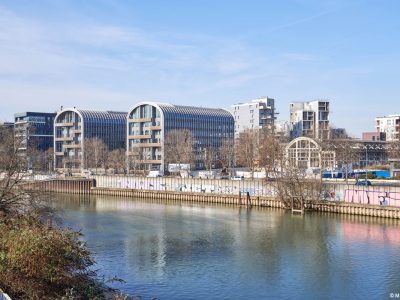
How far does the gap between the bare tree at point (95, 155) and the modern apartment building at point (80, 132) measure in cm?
872

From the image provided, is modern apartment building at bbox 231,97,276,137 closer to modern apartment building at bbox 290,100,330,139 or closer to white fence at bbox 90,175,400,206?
modern apartment building at bbox 290,100,330,139

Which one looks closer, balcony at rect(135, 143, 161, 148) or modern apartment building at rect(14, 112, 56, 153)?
balcony at rect(135, 143, 161, 148)

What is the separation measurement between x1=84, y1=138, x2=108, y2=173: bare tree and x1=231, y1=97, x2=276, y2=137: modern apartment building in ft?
161

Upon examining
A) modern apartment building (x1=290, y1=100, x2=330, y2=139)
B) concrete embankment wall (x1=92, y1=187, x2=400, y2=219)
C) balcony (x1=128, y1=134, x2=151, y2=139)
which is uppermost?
modern apartment building (x1=290, y1=100, x2=330, y2=139)

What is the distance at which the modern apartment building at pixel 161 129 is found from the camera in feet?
421

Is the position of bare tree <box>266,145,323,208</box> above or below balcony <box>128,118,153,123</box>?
below

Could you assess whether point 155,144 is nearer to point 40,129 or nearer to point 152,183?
point 152,183

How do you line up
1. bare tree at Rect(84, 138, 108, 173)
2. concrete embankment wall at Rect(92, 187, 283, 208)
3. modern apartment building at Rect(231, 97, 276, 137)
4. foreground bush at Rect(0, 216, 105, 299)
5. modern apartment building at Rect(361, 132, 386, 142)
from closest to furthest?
foreground bush at Rect(0, 216, 105, 299) → concrete embankment wall at Rect(92, 187, 283, 208) → bare tree at Rect(84, 138, 108, 173) → modern apartment building at Rect(231, 97, 276, 137) → modern apartment building at Rect(361, 132, 386, 142)

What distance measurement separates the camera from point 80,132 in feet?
463

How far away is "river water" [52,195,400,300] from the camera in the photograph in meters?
29.7

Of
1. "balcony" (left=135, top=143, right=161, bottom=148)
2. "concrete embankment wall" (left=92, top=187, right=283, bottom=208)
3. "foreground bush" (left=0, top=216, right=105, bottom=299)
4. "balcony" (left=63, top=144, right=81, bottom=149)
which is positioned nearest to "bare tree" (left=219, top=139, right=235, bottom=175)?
"balcony" (left=135, top=143, right=161, bottom=148)

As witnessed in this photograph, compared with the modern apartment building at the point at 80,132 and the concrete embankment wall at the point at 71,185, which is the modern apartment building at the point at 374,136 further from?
the concrete embankment wall at the point at 71,185

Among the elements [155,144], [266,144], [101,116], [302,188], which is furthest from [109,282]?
[101,116]

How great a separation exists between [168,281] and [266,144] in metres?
78.2
